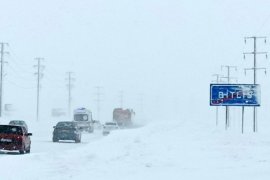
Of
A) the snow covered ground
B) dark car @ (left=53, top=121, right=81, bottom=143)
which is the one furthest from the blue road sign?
the snow covered ground

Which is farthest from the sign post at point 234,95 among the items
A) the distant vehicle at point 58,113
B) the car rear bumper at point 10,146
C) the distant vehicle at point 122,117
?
the distant vehicle at point 58,113

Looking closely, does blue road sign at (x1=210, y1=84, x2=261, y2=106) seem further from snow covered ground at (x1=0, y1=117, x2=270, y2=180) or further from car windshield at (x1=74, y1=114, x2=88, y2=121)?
car windshield at (x1=74, y1=114, x2=88, y2=121)

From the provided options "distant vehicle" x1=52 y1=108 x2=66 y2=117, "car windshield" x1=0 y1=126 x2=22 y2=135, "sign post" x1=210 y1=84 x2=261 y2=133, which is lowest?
"distant vehicle" x1=52 y1=108 x2=66 y2=117

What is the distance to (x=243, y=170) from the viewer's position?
20719 millimetres

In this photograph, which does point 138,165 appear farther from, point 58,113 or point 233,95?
point 58,113

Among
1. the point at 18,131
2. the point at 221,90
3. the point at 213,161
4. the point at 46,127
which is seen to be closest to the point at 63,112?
the point at 46,127

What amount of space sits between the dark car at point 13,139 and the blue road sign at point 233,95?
21705 millimetres

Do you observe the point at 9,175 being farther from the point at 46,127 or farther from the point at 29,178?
the point at 46,127

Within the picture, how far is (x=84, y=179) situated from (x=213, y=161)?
8.32 meters

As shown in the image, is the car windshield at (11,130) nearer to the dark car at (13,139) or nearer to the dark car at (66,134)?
the dark car at (13,139)

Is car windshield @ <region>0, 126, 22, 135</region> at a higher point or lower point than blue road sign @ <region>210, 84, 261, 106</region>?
lower

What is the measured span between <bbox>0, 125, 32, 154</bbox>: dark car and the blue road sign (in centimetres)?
2171

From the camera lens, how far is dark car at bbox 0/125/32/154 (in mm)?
34000

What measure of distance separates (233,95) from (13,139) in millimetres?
23736
